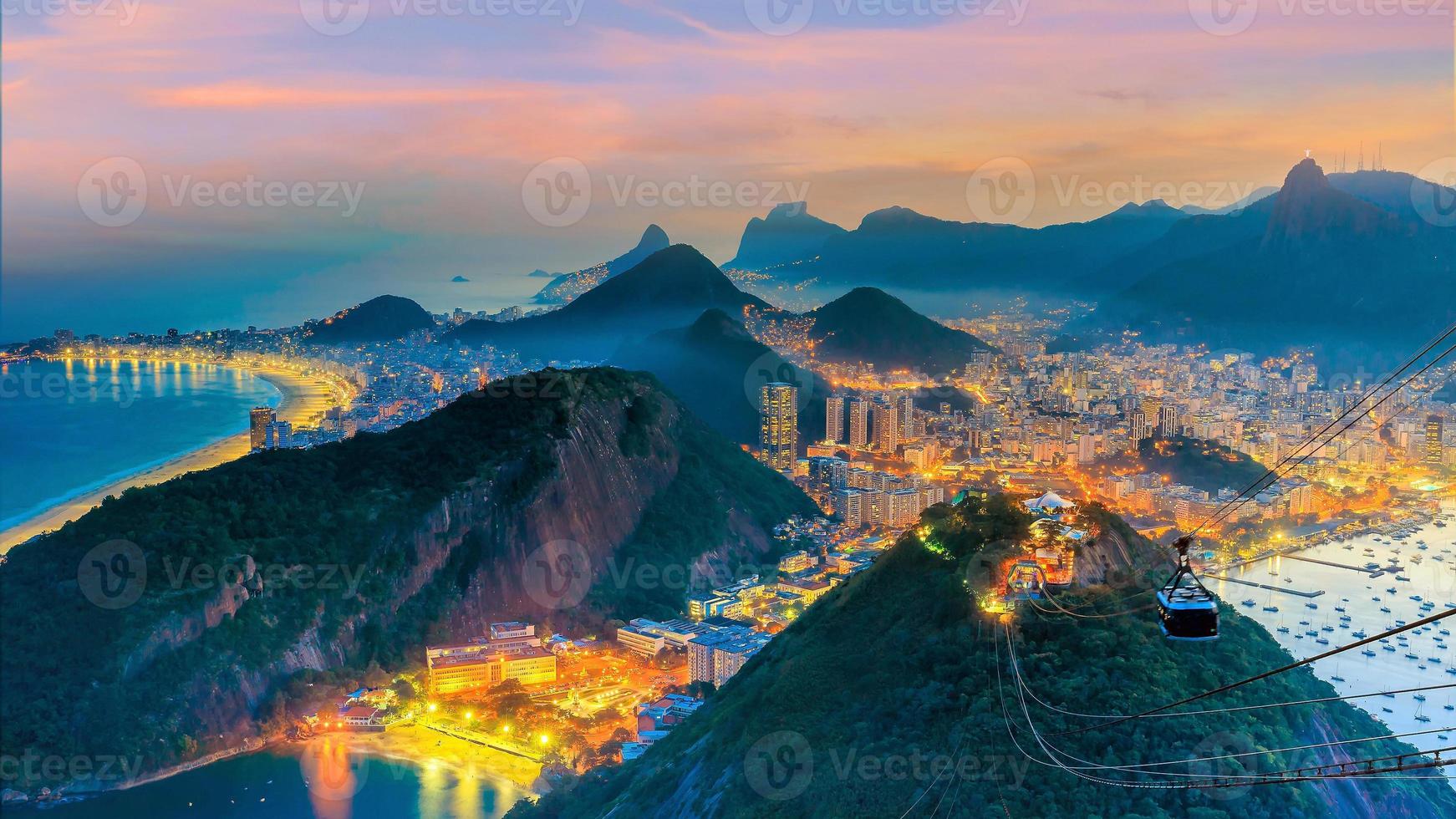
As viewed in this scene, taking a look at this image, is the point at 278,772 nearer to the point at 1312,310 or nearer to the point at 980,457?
the point at 980,457

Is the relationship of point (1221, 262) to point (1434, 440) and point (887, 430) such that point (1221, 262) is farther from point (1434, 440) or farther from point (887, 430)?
point (887, 430)

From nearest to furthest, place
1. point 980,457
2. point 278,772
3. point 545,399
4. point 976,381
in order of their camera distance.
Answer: point 278,772, point 545,399, point 980,457, point 976,381

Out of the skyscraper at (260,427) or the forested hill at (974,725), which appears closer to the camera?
the forested hill at (974,725)

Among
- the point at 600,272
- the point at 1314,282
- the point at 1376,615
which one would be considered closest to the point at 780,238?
the point at 600,272

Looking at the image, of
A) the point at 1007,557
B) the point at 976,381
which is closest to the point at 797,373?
the point at 976,381

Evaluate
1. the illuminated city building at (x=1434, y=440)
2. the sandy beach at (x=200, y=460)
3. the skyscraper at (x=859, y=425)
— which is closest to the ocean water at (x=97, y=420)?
the sandy beach at (x=200, y=460)

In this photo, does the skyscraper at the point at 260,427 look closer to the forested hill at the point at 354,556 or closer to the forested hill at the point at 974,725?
the forested hill at the point at 354,556
